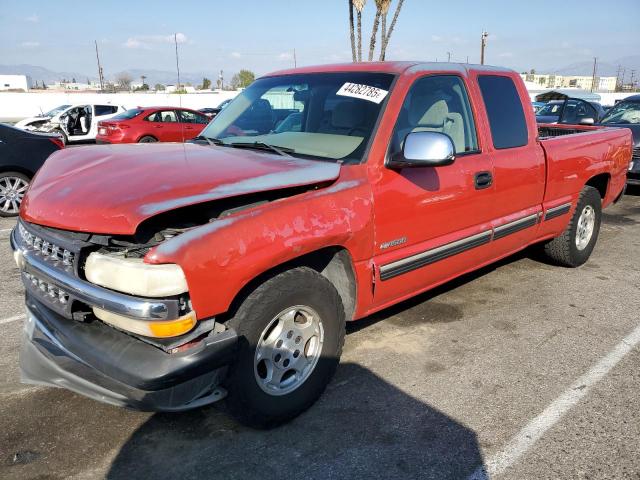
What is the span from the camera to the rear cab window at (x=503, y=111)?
4.00 m

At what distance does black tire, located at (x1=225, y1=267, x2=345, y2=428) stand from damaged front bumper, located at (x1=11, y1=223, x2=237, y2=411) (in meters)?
0.10

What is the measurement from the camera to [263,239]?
2443mm

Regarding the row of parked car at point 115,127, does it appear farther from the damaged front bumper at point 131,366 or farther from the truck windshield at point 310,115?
the damaged front bumper at point 131,366

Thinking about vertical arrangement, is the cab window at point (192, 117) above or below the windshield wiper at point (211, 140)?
below

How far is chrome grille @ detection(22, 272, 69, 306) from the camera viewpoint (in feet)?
8.25

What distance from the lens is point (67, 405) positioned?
9.96 feet

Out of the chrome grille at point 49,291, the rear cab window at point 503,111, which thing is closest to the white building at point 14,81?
the rear cab window at point 503,111

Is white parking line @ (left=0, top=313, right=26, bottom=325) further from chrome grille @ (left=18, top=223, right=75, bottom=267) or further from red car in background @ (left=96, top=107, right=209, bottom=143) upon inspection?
red car in background @ (left=96, top=107, right=209, bottom=143)

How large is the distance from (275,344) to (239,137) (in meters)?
1.59

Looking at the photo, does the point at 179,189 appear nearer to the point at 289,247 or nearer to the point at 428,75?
the point at 289,247

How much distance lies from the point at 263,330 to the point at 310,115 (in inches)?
65.3

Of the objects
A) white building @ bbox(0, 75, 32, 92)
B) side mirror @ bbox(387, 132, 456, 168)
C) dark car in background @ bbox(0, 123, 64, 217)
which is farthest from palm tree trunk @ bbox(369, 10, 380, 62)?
white building @ bbox(0, 75, 32, 92)

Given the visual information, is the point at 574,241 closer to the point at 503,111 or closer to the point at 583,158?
the point at 583,158

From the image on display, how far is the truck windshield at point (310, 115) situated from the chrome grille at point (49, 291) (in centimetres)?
146
